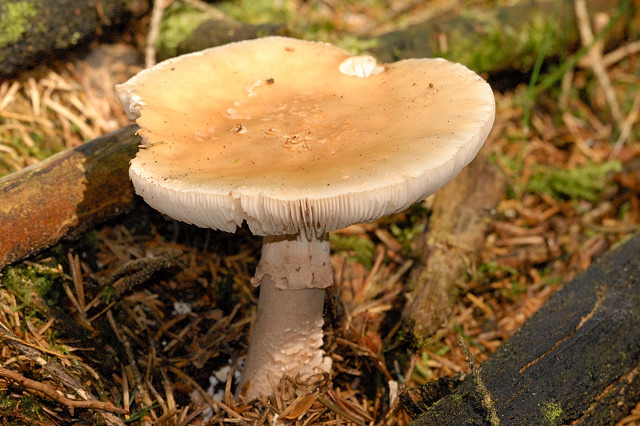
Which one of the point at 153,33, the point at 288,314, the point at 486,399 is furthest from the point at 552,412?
the point at 153,33

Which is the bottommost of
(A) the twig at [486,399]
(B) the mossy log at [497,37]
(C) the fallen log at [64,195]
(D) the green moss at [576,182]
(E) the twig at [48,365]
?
(D) the green moss at [576,182]

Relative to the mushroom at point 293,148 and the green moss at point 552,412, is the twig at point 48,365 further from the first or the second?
the green moss at point 552,412

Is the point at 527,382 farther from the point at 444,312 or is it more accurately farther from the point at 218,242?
the point at 218,242

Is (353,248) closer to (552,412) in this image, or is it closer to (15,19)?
(552,412)

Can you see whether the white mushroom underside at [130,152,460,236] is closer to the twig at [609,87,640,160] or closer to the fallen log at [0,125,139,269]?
the fallen log at [0,125,139,269]

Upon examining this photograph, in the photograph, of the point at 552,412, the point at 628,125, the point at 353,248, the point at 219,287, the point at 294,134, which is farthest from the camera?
the point at 628,125

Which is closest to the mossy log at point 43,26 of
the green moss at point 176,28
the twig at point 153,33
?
the twig at point 153,33

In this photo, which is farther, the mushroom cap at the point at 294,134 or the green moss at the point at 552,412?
the green moss at the point at 552,412
